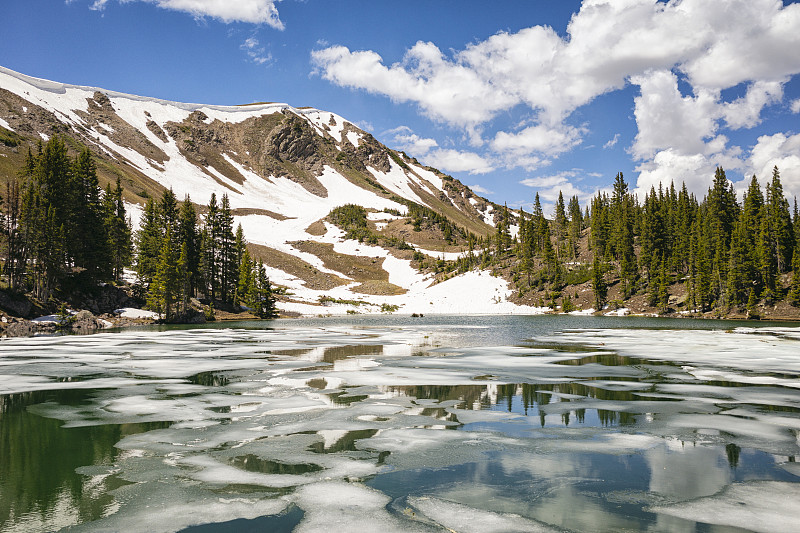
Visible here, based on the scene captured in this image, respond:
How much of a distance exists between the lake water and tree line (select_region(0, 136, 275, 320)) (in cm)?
3608

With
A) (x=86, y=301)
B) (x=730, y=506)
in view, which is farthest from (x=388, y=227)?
(x=730, y=506)

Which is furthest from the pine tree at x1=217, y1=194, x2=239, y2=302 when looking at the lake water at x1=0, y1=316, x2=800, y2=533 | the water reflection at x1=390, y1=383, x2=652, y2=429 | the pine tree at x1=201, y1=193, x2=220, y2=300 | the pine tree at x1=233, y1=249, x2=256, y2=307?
the water reflection at x1=390, y1=383, x2=652, y2=429

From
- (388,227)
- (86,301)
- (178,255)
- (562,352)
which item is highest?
(388,227)

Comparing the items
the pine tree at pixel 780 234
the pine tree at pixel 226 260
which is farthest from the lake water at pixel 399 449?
the pine tree at pixel 780 234

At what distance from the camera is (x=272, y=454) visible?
9016mm

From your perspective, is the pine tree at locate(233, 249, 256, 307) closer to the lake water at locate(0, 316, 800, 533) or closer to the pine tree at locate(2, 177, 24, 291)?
the pine tree at locate(2, 177, 24, 291)

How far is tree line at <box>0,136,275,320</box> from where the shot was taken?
48094mm

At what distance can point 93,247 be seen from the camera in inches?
2229

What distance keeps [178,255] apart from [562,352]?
2208 inches

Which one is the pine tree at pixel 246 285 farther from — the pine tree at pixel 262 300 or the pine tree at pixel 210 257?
the pine tree at pixel 210 257

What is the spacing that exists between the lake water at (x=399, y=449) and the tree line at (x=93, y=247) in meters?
36.1

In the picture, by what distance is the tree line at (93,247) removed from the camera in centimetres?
4809

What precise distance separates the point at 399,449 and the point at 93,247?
198 feet

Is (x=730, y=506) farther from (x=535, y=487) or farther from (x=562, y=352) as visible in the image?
(x=562, y=352)
